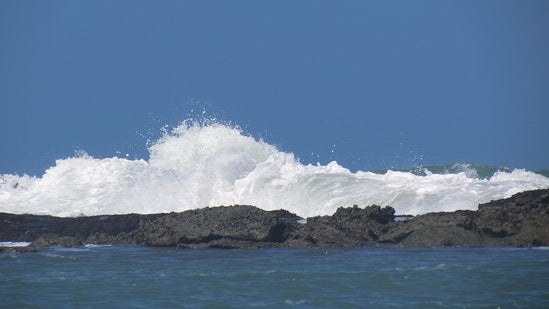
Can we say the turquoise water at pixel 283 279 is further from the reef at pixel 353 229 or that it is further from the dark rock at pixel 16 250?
the reef at pixel 353 229

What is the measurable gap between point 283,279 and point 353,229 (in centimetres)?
1023

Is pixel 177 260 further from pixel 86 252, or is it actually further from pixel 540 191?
pixel 540 191

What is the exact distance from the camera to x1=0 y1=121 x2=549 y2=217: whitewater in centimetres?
4269

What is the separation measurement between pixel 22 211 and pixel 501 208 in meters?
27.8

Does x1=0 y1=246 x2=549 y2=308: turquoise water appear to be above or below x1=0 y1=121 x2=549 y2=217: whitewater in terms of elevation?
below

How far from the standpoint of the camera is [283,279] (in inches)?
891

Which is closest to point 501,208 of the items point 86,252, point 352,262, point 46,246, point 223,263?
point 352,262

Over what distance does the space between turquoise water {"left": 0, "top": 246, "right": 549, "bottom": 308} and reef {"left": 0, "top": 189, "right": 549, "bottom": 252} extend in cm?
168

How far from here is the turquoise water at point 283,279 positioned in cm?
1939

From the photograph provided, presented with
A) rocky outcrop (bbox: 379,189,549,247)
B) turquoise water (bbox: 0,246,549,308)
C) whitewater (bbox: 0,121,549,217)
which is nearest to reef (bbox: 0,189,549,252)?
rocky outcrop (bbox: 379,189,549,247)

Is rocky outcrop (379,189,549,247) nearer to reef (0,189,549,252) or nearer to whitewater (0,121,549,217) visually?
reef (0,189,549,252)

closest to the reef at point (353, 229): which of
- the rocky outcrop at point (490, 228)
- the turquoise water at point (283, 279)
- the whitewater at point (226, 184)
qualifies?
the rocky outcrop at point (490, 228)

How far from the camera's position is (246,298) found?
65.4ft

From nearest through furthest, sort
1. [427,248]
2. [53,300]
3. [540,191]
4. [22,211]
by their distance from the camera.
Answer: [53,300] → [427,248] → [540,191] → [22,211]
